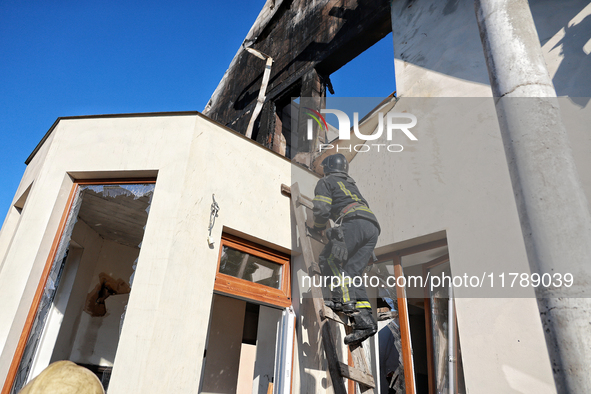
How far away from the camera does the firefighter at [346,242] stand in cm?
356

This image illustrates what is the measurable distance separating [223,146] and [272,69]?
232 inches

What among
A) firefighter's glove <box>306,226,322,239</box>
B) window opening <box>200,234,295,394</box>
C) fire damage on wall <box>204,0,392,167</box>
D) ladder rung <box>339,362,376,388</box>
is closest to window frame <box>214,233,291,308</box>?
window opening <box>200,234,295,394</box>

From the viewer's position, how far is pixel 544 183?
215 centimetres

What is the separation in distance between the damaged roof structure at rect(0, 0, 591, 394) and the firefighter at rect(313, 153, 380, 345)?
0.25 m

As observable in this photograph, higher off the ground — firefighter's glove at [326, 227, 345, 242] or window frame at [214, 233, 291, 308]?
firefighter's glove at [326, 227, 345, 242]

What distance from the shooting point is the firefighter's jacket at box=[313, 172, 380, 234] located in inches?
161

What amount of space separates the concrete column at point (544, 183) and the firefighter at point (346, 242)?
1781 mm

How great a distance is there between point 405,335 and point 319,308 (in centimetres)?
115

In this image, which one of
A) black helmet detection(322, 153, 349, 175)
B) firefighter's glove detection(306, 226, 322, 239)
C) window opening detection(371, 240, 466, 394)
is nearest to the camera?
window opening detection(371, 240, 466, 394)

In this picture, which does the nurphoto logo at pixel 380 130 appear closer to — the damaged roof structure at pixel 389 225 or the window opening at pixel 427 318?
the damaged roof structure at pixel 389 225

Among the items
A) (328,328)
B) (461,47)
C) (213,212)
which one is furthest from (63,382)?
(461,47)

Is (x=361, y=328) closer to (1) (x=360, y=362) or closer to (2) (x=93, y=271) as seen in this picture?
(1) (x=360, y=362)

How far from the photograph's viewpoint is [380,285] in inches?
193

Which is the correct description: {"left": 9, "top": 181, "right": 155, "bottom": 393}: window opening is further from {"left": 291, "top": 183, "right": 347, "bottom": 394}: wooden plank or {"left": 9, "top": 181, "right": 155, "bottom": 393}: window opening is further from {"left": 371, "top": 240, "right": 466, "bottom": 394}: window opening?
{"left": 371, "top": 240, "right": 466, "bottom": 394}: window opening
